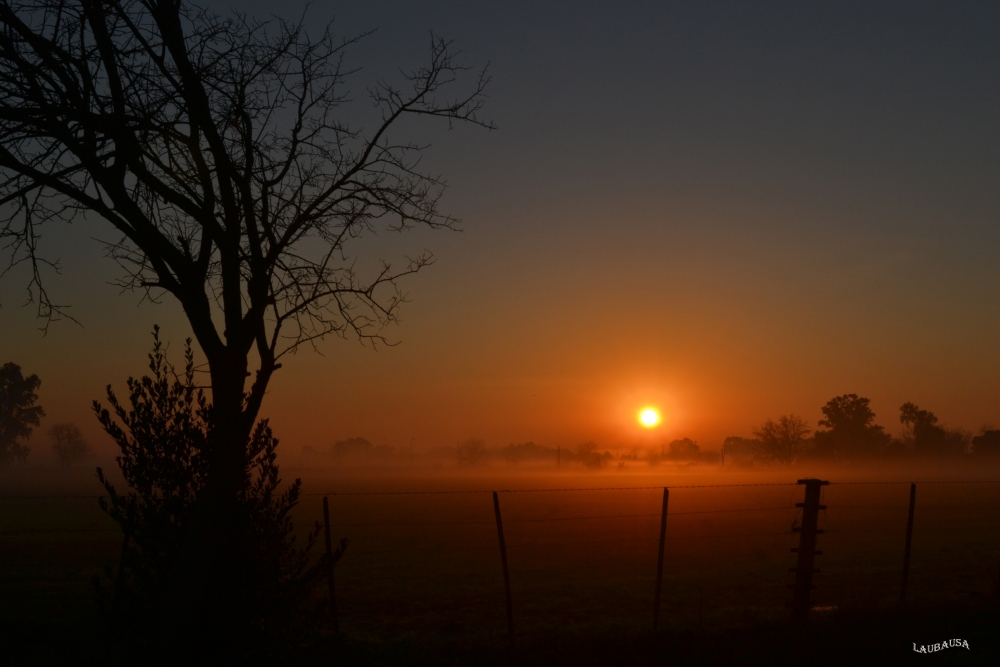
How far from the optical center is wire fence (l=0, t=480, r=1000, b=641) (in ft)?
42.2

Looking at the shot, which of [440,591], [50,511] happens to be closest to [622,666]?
[440,591]

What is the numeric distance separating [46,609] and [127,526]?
405 inches

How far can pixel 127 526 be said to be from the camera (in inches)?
241

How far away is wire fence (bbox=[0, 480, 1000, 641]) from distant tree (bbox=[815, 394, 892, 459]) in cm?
10089

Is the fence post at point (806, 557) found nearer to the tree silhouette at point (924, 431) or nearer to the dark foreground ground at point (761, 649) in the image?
the dark foreground ground at point (761, 649)

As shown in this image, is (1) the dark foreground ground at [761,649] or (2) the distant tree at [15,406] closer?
(1) the dark foreground ground at [761,649]

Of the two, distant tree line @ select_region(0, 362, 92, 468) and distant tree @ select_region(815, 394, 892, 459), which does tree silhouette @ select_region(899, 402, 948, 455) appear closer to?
distant tree @ select_region(815, 394, 892, 459)

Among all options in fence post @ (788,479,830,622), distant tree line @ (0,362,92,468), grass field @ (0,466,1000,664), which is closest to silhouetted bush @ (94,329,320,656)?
grass field @ (0,466,1000,664)

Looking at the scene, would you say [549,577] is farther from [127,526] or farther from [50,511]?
[50,511]

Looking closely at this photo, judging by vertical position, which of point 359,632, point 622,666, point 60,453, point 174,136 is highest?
point 174,136

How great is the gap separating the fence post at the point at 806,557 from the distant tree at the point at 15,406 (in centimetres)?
14347

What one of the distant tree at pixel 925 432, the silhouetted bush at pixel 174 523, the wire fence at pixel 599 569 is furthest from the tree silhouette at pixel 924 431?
the silhouetted bush at pixel 174 523

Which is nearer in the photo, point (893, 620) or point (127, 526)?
point (127, 526)

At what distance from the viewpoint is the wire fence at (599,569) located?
12.9 m
